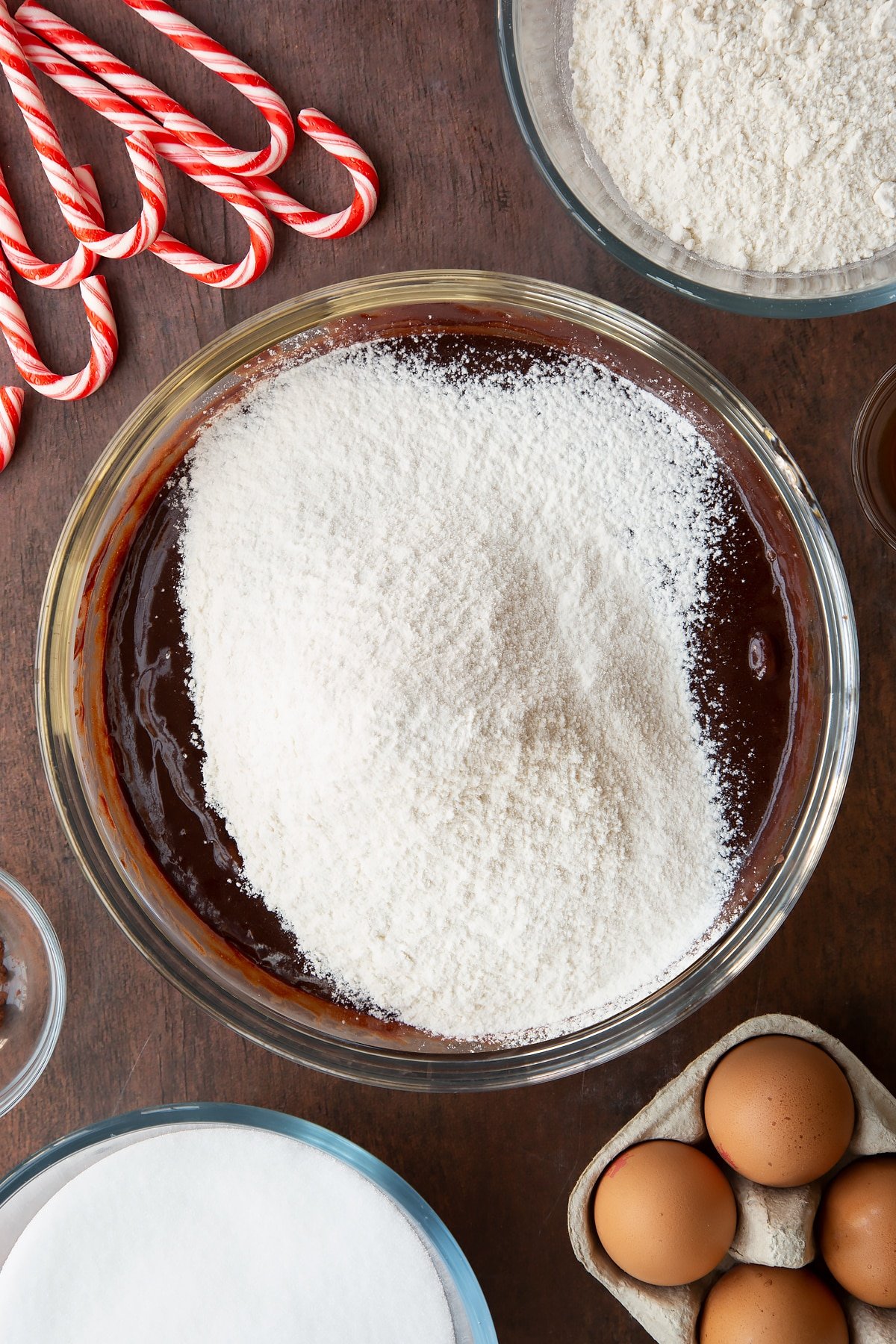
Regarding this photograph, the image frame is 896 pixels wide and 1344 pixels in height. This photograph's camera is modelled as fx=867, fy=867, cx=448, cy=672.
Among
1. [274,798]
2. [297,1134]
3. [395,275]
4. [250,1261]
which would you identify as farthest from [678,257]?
[250,1261]

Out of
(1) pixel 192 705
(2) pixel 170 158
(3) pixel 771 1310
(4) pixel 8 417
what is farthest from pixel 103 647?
(3) pixel 771 1310

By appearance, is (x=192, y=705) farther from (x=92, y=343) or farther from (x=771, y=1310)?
(x=771, y=1310)

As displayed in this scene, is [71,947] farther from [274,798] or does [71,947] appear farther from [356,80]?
[356,80]

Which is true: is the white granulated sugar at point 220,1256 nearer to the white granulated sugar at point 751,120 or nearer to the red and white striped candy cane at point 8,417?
the red and white striped candy cane at point 8,417

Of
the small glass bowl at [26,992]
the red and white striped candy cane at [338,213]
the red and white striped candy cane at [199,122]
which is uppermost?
the red and white striped candy cane at [199,122]

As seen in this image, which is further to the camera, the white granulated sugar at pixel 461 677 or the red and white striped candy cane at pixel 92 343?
the red and white striped candy cane at pixel 92 343

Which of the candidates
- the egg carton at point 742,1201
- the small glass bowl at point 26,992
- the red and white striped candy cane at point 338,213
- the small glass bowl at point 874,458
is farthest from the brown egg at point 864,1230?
the red and white striped candy cane at point 338,213
